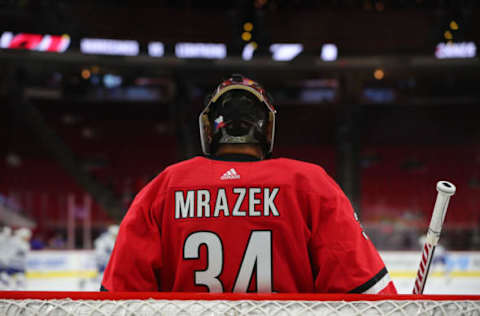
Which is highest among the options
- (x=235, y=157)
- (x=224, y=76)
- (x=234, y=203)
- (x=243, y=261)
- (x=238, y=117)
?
(x=224, y=76)

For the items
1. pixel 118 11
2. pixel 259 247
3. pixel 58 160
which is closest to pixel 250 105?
pixel 259 247

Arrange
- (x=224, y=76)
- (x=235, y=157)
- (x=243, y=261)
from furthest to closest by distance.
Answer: (x=224, y=76), (x=235, y=157), (x=243, y=261)

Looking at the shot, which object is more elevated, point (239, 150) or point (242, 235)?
point (239, 150)

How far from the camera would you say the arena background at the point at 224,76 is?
1003 cm

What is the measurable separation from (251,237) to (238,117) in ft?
1.11

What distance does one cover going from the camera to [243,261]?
119 cm

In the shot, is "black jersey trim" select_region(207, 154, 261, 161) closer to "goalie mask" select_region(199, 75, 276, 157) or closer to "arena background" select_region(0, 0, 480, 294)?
"goalie mask" select_region(199, 75, 276, 157)

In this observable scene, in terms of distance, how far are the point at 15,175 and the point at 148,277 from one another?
11.3 meters

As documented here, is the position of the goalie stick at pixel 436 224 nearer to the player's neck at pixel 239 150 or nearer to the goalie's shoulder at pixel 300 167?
the goalie's shoulder at pixel 300 167

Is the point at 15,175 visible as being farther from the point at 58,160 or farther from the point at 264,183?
the point at 264,183

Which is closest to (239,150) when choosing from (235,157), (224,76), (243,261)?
(235,157)

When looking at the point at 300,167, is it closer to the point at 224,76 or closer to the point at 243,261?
the point at 243,261

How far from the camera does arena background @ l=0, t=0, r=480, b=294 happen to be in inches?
395

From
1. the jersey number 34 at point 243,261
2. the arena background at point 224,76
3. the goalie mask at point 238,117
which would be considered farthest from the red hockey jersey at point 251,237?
the arena background at point 224,76
